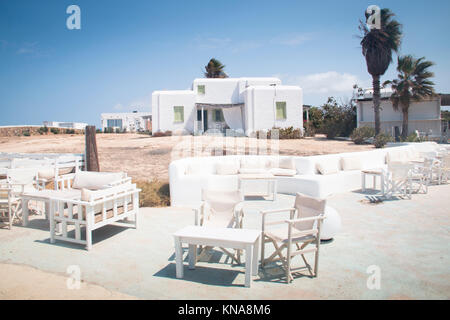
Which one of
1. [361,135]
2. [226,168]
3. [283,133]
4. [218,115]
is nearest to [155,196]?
[226,168]

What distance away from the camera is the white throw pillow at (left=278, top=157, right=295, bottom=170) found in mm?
9023

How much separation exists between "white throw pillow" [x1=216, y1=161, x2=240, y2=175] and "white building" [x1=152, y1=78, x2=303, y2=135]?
1438cm

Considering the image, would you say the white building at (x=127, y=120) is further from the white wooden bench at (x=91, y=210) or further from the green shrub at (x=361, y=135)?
the white wooden bench at (x=91, y=210)

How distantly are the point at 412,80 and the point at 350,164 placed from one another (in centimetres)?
1974

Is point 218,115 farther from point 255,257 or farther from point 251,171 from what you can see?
point 255,257

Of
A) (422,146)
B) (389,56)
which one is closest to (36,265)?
(422,146)

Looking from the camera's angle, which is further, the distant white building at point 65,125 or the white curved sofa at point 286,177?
the distant white building at point 65,125

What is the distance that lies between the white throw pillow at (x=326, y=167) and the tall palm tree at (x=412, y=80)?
64.3 feet

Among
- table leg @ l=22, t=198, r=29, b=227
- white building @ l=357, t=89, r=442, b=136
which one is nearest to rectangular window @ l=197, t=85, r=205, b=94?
white building @ l=357, t=89, r=442, b=136

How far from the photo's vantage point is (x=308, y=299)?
3.15 metres

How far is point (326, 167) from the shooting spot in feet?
28.8

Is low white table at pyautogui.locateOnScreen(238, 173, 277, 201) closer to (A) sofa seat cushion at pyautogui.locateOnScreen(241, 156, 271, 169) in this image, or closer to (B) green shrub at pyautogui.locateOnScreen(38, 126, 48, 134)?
(A) sofa seat cushion at pyautogui.locateOnScreen(241, 156, 271, 169)

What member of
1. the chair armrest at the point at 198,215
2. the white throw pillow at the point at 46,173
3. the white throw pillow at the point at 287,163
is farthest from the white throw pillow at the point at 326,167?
the white throw pillow at the point at 46,173

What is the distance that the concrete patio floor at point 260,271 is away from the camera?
3.32m
